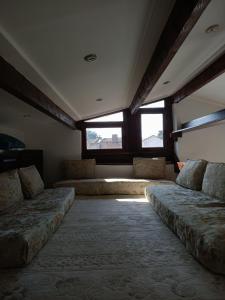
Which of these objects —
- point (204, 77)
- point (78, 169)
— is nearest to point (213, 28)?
point (204, 77)

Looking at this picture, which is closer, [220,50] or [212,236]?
[212,236]

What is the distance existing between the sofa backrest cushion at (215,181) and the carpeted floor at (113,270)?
890 mm

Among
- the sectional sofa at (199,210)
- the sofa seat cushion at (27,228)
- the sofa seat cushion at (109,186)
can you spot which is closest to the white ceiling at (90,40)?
the sofa seat cushion at (27,228)

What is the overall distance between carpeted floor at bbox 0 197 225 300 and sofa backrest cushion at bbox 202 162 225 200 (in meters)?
0.89

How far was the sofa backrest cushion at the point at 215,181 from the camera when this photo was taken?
10.2ft

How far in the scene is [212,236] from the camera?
6.07ft

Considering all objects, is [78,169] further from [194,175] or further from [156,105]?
[194,175]

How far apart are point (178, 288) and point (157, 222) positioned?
1564 millimetres

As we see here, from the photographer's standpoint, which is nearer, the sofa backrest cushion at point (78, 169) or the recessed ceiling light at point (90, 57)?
the recessed ceiling light at point (90, 57)

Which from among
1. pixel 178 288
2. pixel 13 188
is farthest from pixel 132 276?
pixel 13 188

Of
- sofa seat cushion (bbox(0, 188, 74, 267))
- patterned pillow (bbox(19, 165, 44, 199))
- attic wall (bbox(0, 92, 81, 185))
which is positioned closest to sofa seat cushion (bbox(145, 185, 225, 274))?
sofa seat cushion (bbox(0, 188, 74, 267))

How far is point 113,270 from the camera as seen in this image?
1.91 m

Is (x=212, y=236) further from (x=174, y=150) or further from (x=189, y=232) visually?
(x=174, y=150)

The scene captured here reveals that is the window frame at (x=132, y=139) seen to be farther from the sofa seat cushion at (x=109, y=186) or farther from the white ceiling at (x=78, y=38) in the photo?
the white ceiling at (x=78, y=38)
